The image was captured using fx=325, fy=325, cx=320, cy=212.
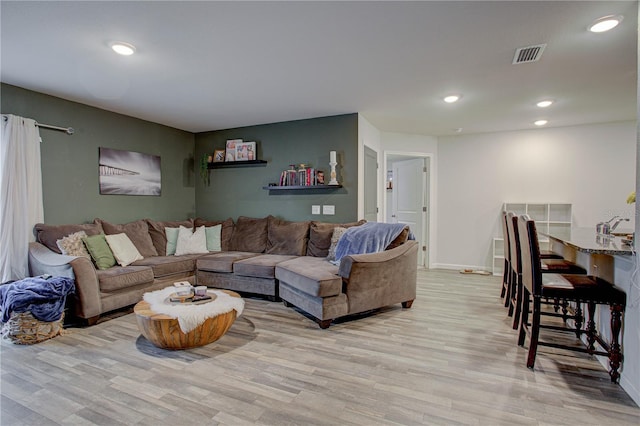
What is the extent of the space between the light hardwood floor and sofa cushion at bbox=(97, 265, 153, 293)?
369 millimetres

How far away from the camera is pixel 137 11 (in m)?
2.06

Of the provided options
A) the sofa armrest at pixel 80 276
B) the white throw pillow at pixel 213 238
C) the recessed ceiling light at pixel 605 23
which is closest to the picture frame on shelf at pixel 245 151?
the white throw pillow at pixel 213 238

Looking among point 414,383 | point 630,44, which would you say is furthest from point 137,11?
point 630,44

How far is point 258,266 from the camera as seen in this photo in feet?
12.5

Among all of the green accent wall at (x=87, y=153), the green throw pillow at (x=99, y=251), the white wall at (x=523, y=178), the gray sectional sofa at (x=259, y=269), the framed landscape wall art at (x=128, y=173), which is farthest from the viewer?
the white wall at (x=523, y=178)

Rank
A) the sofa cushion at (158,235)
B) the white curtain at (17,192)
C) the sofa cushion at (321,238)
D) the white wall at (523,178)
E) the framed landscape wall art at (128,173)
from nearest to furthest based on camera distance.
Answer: the white curtain at (17,192), the sofa cushion at (321,238), the framed landscape wall art at (128,173), the sofa cushion at (158,235), the white wall at (523,178)

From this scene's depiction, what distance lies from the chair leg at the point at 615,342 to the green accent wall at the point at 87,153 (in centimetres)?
520

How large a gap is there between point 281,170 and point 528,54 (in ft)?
10.7

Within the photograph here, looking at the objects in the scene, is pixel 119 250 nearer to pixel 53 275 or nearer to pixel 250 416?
pixel 53 275

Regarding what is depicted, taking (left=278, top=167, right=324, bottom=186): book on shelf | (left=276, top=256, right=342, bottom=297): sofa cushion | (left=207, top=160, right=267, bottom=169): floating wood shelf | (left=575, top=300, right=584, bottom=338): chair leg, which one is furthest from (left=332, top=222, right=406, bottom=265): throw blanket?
(left=207, top=160, right=267, bottom=169): floating wood shelf

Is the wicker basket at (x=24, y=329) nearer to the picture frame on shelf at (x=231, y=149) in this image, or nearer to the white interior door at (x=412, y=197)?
the picture frame on shelf at (x=231, y=149)

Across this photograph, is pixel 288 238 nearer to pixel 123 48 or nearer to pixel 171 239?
pixel 171 239

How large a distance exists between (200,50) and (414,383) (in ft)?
9.57

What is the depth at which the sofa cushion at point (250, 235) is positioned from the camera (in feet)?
15.2
